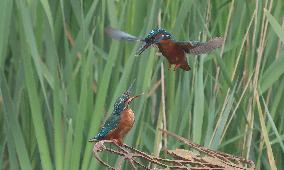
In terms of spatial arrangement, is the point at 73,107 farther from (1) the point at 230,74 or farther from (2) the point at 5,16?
(1) the point at 230,74

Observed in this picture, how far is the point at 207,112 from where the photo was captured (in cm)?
118

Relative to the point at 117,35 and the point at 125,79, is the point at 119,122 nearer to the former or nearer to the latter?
the point at 117,35

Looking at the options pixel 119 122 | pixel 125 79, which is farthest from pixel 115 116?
pixel 125 79

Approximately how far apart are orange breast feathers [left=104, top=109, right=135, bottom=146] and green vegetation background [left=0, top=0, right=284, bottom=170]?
18.3 inches

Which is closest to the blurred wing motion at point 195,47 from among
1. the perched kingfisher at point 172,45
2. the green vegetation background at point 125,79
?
the perched kingfisher at point 172,45

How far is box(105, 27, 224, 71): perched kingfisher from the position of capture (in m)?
0.44

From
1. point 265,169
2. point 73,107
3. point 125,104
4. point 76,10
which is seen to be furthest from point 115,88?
point 125,104

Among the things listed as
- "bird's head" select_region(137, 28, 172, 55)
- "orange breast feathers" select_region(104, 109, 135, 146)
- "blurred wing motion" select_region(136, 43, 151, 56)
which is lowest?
"orange breast feathers" select_region(104, 109, 135, 146)

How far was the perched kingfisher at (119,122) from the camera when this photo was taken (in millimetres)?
442

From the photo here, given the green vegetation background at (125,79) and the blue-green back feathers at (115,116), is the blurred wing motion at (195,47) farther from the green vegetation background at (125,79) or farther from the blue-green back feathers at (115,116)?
the green vegetation background at (125,79)

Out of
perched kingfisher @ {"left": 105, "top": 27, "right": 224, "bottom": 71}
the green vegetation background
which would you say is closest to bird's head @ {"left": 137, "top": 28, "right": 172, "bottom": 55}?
perched kingfisher @ {"left": 105, "top": 27, "right": 224, "bottom": 71}

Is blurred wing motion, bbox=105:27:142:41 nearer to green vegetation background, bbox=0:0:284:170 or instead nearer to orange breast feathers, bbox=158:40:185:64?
orange breast feathers, bbox=158:40:185:64

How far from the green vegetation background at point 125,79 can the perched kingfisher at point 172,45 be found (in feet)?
1.45

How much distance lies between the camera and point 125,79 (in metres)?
0.98
